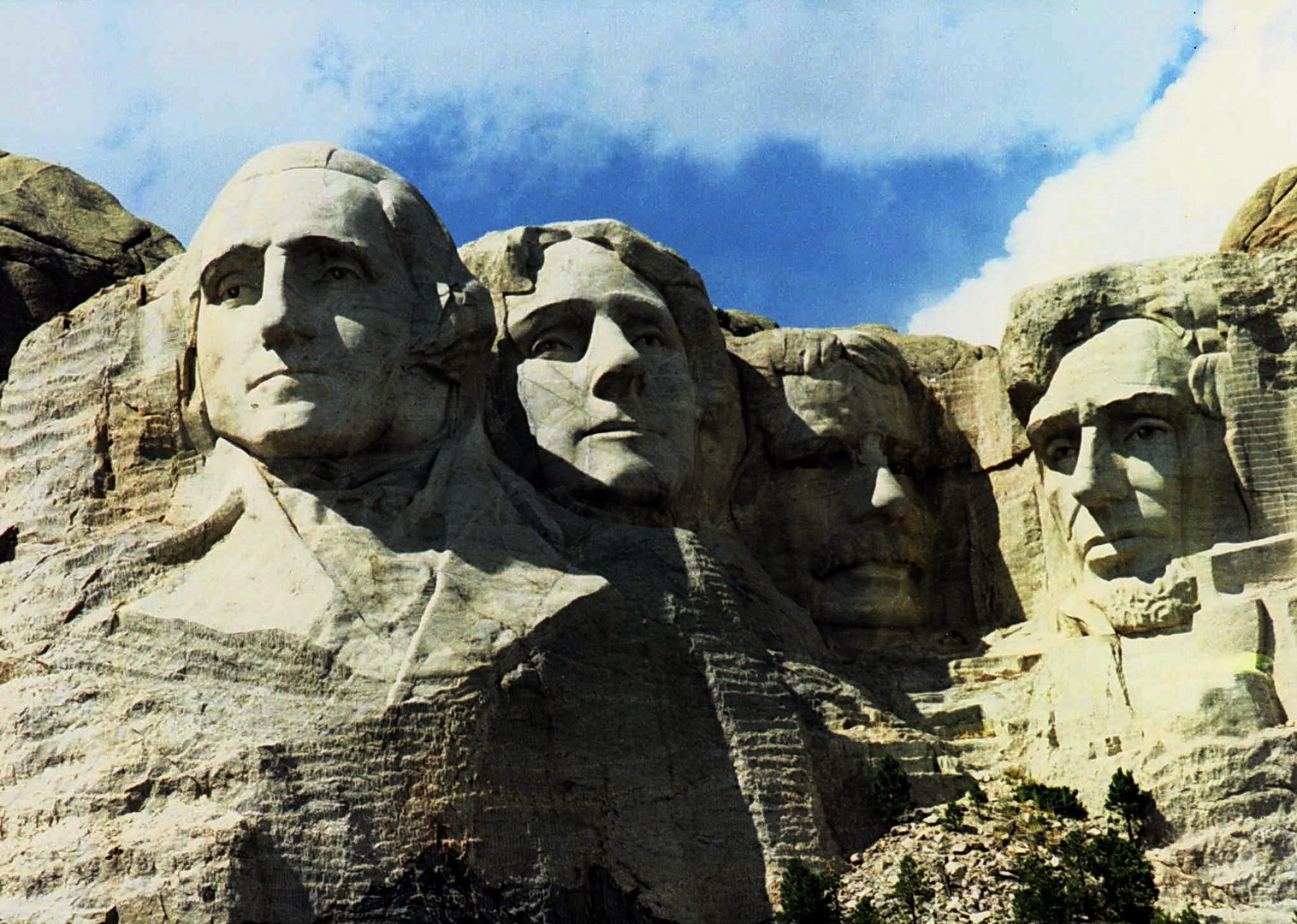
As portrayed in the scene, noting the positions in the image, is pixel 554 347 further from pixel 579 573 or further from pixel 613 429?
pixel 579 573

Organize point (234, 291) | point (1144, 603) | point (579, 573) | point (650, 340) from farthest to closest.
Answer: point (650, 340), point (1144, 603), point (234, 291), point (579, 573)

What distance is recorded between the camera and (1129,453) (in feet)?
63.8

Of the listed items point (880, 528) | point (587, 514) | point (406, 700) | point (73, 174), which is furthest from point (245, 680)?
point (73, 174)

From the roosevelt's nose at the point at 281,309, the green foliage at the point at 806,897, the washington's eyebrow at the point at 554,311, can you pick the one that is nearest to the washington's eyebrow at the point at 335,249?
the roosevelt's nose at the point at 281,309

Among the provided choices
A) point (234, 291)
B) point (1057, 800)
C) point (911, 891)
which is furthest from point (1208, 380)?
point (234, 291)

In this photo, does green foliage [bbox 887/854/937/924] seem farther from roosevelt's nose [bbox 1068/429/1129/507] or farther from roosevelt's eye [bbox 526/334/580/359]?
roosevelt's eye [bbox 526/334/580/359]

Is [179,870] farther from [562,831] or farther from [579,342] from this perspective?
[579,342]

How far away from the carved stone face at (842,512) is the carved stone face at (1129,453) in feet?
4.57

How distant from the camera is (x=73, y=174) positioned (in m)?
22.9

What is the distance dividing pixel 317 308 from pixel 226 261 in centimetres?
70

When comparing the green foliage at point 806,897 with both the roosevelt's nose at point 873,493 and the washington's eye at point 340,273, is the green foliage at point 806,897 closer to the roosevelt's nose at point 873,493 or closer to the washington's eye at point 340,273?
the roosevelt's nose at point 873,493

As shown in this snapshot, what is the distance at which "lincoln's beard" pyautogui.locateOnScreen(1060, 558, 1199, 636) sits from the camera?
18.9 meters

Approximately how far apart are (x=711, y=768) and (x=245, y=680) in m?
2.95

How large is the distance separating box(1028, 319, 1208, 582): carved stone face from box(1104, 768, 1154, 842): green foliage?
1.87 meters
